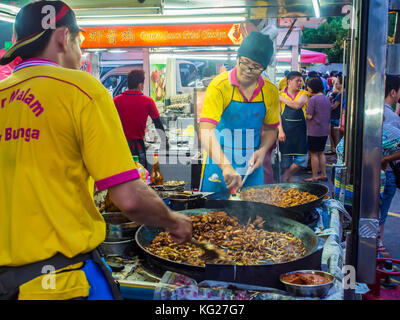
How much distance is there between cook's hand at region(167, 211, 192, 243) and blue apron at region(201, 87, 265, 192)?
212 cm

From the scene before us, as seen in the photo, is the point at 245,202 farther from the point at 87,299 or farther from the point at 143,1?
the point at 143,1

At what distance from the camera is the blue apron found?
3.82 meters

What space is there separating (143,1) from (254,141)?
1.72 metres

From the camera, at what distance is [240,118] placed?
3.82m

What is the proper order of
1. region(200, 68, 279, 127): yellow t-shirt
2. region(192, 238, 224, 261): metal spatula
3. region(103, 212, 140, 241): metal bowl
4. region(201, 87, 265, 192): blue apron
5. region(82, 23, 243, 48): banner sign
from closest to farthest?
1. region(192, 238, 224, 261): metal spatula
2. region(103, 212, 140, 241): metal bowl
3. region(200, 68, 279, 127): yellow t-shirt
4. region(201, 87, 265, 192): blue apron
5. region(82, 23, 243, 48): banner sign

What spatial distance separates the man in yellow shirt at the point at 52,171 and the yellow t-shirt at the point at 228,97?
2.25 meters

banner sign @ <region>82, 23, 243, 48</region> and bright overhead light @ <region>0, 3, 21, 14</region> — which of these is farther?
banner sign @ <region>82, 23, 243, 48</region>

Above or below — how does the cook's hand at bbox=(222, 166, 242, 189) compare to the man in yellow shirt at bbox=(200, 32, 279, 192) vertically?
below

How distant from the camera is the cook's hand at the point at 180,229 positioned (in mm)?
1680

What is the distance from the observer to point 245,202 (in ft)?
9.09

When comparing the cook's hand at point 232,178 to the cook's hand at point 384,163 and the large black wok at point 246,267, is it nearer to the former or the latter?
the large black wok at point 246,267

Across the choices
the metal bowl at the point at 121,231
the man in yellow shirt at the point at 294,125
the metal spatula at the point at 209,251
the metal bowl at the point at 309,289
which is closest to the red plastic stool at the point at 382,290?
the metal spatula at the point at 209,251

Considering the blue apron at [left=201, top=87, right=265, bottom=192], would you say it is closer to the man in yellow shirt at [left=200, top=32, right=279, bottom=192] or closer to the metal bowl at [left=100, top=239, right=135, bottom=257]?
the man in yellow shirt at [left=200, top=32, right=279, bottom=192]

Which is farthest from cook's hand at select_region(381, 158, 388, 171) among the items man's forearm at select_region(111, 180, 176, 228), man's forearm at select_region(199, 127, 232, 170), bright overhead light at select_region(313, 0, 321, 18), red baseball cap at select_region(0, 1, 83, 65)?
red baseball cap at select_region(0, 1, 83, 65)
